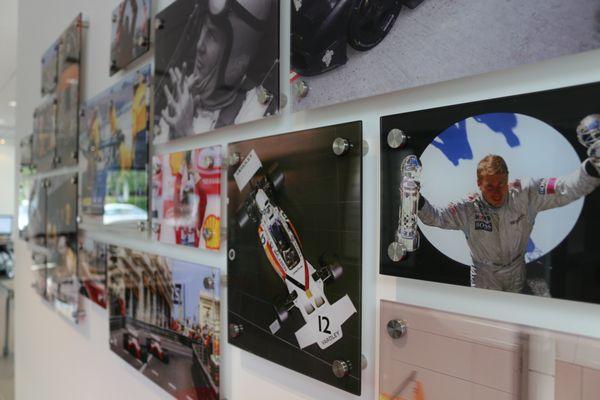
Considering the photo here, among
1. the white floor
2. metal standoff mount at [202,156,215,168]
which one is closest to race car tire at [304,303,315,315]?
metal standoff mount at [202,156,215,168]

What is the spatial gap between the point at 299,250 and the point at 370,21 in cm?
30

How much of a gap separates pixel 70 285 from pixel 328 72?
4.40 ft

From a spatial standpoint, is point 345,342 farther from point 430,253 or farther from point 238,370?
point 238,370

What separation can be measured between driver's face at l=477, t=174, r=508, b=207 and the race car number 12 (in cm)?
26

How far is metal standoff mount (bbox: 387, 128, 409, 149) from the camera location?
1.52ft

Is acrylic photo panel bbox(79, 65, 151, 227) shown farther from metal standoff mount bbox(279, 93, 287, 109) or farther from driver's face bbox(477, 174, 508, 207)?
driver's face bbox(477, 174, 508, 207)

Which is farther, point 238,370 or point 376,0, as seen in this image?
point 238,370

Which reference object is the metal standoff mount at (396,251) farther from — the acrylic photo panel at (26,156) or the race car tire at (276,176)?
the acrylic photo panel at (26,156)

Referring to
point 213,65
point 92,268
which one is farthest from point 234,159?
point 92,268

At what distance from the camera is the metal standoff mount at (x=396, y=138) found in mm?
462

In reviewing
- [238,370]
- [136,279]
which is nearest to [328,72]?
[238,370]

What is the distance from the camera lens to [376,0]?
495mm

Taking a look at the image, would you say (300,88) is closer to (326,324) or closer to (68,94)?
(326,324)

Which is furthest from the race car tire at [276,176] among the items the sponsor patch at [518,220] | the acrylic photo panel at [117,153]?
the acrylic photo panel at [117,153]
